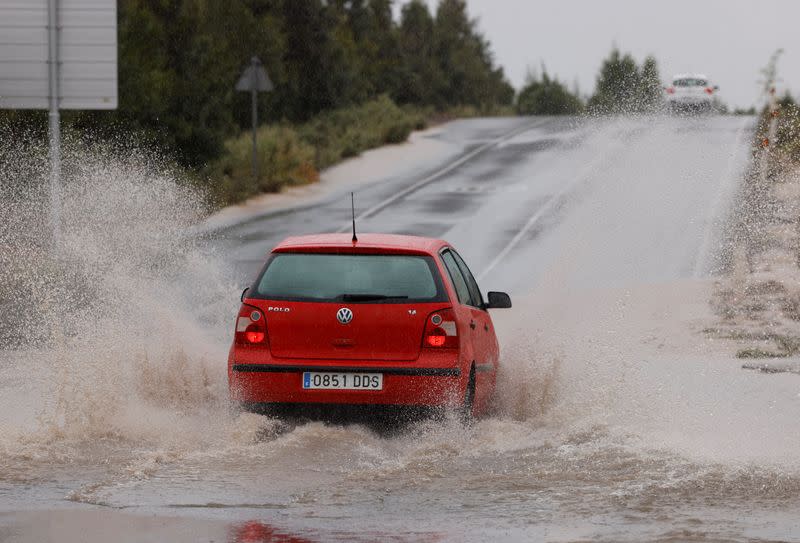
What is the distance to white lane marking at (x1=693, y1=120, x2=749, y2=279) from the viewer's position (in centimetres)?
2722

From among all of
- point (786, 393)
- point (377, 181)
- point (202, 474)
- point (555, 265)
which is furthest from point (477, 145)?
point (202, 474)

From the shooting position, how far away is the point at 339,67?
5172 centimetres

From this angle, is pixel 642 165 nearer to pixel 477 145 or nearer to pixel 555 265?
pixel 477 145

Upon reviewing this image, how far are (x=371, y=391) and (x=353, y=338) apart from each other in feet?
1.23

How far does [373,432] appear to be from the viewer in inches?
416

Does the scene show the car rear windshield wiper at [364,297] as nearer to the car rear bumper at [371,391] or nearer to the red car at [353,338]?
the red car at [353,338]

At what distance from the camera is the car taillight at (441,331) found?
1031 centimetres

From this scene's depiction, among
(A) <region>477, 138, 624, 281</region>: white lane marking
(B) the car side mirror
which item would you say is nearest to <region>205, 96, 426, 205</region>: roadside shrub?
(A) <region>477, 138, 624, 281</region>: white lane marking

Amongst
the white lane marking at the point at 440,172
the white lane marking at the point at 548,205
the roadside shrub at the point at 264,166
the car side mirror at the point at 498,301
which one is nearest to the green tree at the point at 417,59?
the white lane marking at the point at 440,172

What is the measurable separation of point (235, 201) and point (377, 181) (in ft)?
22.0

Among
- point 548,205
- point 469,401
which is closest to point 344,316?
point 469,401

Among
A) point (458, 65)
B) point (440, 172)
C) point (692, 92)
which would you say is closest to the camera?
point (440, 172)

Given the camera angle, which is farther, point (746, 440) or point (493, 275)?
point (493, 275)

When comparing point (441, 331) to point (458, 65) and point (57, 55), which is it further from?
point (458, 65)
